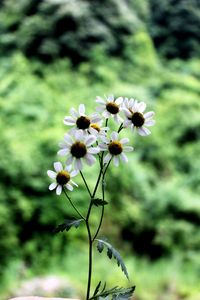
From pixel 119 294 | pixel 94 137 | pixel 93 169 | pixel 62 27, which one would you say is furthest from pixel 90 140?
pixel 62 27

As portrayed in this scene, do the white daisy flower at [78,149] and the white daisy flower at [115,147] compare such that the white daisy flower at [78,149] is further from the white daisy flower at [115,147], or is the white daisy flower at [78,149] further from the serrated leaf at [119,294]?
the serrated leaf at [119,294]

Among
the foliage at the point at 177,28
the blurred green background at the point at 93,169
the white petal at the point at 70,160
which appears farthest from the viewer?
the foliage at the point at 177,28

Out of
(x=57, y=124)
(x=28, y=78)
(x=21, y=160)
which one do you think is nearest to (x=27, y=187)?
(x=21, y=160)

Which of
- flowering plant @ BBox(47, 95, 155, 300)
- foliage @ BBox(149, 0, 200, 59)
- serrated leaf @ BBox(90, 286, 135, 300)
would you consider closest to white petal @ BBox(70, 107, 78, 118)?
flowering plant @ BBox(47, 95, 155, 300)

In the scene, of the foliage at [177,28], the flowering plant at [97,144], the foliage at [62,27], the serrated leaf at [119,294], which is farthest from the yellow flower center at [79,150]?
the foliage at [177,28]

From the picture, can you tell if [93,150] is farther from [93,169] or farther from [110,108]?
[93,169]

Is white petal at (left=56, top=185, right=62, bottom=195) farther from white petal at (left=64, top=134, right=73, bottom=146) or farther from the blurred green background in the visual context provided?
the blurred green background
